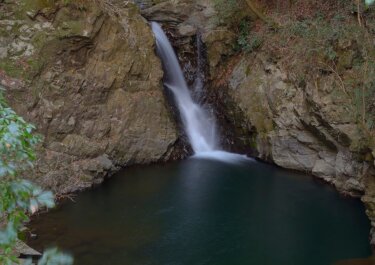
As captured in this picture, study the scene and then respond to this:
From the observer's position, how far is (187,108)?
1563 cm

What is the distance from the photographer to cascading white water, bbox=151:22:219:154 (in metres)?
15.4

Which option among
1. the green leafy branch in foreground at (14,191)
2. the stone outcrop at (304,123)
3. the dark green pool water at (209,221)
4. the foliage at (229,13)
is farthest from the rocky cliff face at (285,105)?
the green leafy branch in foreground at (14,191)

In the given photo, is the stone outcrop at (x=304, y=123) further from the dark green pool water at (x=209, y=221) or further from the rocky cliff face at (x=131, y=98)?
the dark green pool water at (x=209, y=221)

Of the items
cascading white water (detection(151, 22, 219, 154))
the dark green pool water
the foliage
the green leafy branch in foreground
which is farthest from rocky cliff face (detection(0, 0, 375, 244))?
the green leafy branch in foreground

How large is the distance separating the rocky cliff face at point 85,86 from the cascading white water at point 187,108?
0.93 metres

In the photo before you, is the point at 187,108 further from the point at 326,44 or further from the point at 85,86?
the point at 326,44

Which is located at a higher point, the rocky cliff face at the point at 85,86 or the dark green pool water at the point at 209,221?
the rocky cliff face at the point at 85,86

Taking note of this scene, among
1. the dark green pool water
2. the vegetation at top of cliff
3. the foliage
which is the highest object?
the foliage

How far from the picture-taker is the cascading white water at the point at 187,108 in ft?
50.4

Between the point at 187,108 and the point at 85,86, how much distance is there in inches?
156

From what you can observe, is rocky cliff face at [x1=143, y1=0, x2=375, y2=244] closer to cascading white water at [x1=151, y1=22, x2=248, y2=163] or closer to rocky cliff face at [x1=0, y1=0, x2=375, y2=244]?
rocky cliff face at [x1=0, y1=0, x2=375, y2=244]

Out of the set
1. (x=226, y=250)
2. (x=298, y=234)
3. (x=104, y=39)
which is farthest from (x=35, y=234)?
(x=104, y=39)

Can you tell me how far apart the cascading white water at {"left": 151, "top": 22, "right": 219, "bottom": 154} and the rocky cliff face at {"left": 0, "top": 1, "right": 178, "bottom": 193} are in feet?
3.05

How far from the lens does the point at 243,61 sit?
14.9m
